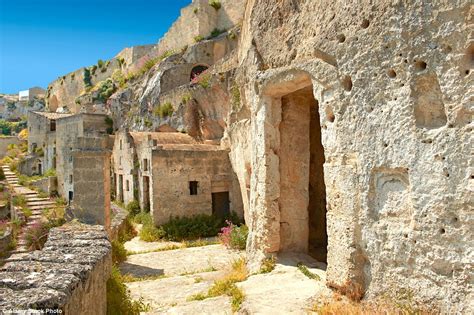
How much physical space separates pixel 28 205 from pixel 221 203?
10928 mm

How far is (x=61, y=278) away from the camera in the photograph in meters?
3.15

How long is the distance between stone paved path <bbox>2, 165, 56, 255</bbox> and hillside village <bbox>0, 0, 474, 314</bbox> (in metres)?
0.31

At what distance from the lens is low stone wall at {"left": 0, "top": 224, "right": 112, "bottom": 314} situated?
2713 millimetres

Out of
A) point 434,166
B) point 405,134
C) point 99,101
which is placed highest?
point 99,101

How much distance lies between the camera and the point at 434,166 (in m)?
4.26

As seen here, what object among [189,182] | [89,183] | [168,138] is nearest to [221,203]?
[189,182]

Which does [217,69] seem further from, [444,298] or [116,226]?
[444,298]

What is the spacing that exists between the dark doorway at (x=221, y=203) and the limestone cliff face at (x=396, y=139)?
8365mm

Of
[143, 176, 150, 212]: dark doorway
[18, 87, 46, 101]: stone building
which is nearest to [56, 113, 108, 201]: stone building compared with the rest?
[143, 176, 150, 212]: dark doorway

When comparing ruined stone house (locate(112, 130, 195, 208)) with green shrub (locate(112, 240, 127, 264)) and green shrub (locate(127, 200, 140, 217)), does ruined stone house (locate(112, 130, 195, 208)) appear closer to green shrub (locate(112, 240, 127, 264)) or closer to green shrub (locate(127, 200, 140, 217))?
green shrub (locate(127, 200, 140, 217))

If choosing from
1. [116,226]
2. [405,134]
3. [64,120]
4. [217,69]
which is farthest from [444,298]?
[64,120]

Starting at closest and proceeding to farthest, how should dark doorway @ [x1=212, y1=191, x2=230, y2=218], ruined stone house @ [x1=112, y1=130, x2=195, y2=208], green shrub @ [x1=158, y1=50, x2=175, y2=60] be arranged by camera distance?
dark doorway @ [x1=212, y1=191, x2=230, y2=218] < ruined stone house @ [x1=112, y1=130, x2=195, y2=208] < green shrub @ [x1=158, y1=50, x2=175, y2=60]

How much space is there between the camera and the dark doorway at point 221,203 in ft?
45.9

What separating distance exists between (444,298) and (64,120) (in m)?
26.3
